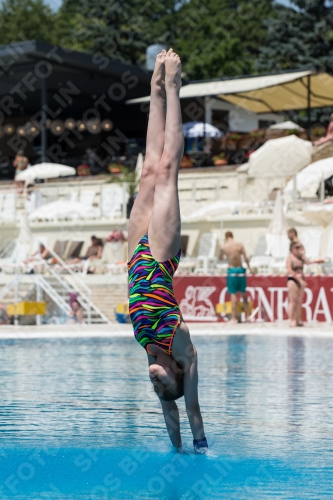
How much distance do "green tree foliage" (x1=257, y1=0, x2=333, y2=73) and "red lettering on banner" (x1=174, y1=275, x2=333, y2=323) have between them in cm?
2575

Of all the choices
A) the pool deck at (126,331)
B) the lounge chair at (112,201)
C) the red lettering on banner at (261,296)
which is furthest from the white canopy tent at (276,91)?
the pool deck at (126,331)

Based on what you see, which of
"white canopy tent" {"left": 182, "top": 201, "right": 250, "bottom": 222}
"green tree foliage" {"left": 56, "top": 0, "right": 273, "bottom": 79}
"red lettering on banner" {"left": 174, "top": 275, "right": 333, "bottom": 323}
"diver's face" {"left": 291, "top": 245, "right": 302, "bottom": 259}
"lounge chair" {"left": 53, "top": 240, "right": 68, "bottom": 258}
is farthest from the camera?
"green tree foliage" {"left": 56, "top": 0, "right": 273, "bottom": 79}

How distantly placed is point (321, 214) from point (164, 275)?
52.4 feet

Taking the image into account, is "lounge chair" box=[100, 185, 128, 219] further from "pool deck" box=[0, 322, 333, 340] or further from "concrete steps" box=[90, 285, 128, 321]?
"pool deck" box=[0, 322, 333, 340]

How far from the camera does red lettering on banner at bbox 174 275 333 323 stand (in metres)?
18.3

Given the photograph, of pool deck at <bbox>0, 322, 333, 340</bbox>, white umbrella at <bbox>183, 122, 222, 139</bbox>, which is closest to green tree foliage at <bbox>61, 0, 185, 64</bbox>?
white umbrella at <bbox>183, 122, 222, 139</bbox>

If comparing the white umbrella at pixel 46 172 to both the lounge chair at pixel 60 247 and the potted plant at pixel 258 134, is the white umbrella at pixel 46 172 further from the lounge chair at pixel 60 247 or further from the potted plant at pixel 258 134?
the potted plant at pixel 258 134

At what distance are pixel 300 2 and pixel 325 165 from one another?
81.4 ft

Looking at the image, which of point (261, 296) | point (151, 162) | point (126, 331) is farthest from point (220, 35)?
point (151, 162)

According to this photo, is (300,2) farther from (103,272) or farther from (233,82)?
(103,272)

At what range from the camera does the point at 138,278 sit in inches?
206

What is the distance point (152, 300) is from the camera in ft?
16.9

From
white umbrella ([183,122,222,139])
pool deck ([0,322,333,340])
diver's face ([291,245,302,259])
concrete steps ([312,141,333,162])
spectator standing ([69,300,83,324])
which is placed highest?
white umbrella ([183,122,222,139])

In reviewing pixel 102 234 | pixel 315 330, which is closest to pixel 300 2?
pixel 102 234
